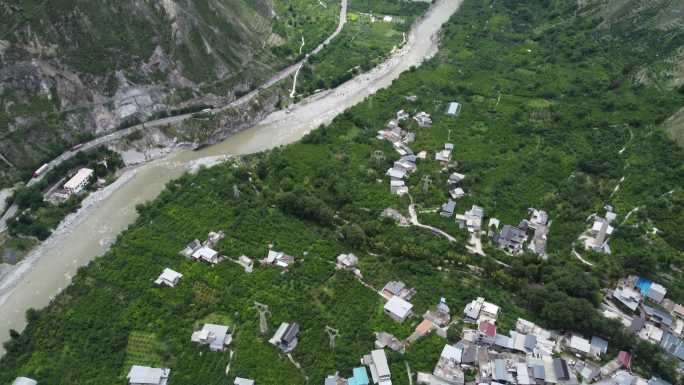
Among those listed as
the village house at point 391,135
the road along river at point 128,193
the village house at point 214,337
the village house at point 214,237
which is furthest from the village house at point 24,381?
the village house at point 391,135

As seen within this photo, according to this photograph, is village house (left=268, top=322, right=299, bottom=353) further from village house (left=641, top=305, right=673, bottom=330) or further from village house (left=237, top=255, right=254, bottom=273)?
village house (left=641, top=305, right=673, bottom=330)

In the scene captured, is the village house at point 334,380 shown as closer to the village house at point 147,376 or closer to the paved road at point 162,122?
the village house at point 147,376

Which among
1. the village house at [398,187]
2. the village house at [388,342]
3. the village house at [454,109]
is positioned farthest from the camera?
the village house at [454,109]

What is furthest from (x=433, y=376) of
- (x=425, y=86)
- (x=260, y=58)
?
(x=260, y=58)

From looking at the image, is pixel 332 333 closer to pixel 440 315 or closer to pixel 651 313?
pixel 440 315

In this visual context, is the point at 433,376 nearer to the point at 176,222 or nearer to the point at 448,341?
the point at 448,341

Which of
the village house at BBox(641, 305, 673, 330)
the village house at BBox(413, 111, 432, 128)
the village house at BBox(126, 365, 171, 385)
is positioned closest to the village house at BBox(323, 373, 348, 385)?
the village house at BBox(126, 365, 171, 385)
